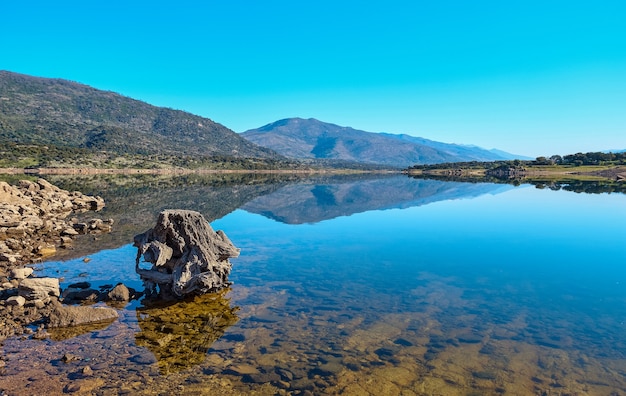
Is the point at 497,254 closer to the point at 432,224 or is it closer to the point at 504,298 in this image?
the point at 504,298

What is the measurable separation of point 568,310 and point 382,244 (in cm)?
1390

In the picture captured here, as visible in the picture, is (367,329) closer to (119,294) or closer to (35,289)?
(119,294)

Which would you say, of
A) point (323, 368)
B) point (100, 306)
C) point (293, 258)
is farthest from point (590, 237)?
point (100, 306)

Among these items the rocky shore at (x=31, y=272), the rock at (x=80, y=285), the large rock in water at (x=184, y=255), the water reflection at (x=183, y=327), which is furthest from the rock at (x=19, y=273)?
the water reflection at (x=183, y=327)

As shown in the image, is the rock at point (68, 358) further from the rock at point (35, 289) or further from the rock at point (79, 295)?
the rock at point (79, 295)

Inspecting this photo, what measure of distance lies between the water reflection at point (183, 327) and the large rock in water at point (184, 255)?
724 mm

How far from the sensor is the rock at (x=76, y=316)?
492 inches

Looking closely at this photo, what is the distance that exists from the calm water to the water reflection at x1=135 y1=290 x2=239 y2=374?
56 millimetres

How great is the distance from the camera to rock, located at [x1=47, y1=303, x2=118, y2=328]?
41.0 feet

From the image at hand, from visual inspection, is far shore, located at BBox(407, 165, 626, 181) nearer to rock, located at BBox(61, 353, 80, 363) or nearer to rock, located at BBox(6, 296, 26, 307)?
rock, located at BBox(61, 353, 80, 363)

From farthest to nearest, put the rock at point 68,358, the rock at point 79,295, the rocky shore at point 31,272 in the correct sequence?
the rock at point 79,295, the rocky shore at point 31,272, the rock at point 68,358

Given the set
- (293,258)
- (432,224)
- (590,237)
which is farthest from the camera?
(432,224)

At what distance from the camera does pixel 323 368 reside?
10469mm

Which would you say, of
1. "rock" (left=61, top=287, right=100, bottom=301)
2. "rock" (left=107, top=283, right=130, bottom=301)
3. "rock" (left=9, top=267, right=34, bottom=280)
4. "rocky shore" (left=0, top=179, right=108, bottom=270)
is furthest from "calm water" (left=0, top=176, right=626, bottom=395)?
"rocky shore" (left=0, top=179, right=108, bottom=270)
